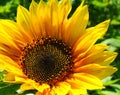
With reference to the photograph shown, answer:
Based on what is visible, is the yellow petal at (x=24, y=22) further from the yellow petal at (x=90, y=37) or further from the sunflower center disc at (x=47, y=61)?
the yellow petal at (x=90, y=37)

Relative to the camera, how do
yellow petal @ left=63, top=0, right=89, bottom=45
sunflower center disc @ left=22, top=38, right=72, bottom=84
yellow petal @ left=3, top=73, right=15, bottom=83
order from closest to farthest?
yellow petal @ left=3, top=73, right=15, bottom=83 → yellow petal @ left=63, top=0, right=89, bottom=45 → sunflower center disc @ left=22, top=38, right=72, bottom=84

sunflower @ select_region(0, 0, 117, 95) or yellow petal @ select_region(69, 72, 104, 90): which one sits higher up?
sunflower @ select_region(0, 0, 117, 95)

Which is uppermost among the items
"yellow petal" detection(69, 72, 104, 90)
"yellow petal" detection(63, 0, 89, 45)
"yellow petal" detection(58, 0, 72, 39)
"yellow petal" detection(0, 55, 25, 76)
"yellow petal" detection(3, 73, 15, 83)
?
"yellow petal" detection(58, 0, 72, 39)

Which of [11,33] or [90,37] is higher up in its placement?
[11,33]

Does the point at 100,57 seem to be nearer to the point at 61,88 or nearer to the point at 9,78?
the point at 61,88

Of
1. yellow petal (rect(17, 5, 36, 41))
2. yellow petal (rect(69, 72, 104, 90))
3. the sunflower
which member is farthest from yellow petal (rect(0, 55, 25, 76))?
yellow petal (rect(69, 72, 104, 90))

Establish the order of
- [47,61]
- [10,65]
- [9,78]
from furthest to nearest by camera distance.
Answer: [47,61] → [10,65] → [9,78]

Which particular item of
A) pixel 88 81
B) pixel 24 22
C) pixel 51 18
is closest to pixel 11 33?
pixel 24 22

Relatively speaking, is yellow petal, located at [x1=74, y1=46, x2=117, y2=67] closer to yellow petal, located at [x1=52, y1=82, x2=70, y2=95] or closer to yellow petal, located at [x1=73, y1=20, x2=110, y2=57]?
yellow petal, located at [x1=73, y1=20, x2=110, y2=57]
